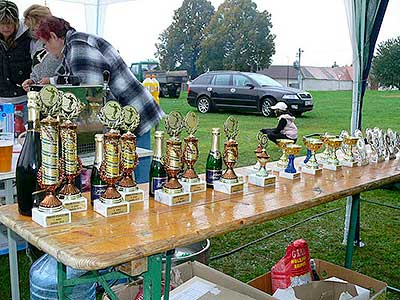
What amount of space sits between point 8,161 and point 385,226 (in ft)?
8.47

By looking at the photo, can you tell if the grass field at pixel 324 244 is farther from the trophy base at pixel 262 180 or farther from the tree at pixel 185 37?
the tree at pixel 185 37

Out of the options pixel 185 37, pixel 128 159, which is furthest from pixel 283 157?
pixel 185 37

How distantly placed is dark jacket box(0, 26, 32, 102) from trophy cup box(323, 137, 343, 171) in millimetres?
2208

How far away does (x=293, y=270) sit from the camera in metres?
1.81

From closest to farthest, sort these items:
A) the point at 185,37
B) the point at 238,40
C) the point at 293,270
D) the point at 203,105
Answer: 1. the point at 293,270
2. the point at 203,105
3. the point at 238,40
4. the point at 185,37

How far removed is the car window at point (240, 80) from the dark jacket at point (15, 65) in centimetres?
590

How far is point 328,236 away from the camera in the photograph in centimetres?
317

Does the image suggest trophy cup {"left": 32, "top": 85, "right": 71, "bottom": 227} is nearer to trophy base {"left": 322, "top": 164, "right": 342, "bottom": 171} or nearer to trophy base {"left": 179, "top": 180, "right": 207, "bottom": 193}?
trophy base {"left": 179, "top": 180, "right": 207, "bottom": 193}

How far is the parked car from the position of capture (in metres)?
8.55

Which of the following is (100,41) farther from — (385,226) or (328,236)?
(385,226)

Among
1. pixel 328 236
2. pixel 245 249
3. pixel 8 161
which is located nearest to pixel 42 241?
pixel 8 161

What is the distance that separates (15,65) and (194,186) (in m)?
2.26

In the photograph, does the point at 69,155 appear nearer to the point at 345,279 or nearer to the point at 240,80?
the point at 345,279

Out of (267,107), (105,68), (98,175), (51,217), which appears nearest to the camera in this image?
(51,217)
